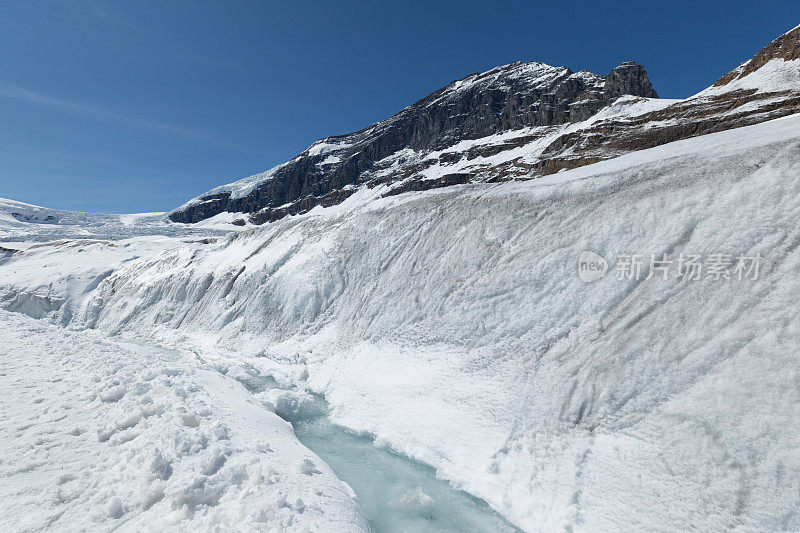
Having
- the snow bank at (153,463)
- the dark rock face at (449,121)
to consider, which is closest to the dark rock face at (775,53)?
the dark rock face at (449,121)

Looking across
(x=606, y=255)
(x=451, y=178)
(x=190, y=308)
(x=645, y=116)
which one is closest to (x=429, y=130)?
(x=451, y=178)

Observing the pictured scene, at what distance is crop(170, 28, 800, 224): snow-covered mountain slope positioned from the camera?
242ft

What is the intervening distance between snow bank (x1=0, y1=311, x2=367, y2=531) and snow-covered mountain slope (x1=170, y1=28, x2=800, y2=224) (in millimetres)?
75158

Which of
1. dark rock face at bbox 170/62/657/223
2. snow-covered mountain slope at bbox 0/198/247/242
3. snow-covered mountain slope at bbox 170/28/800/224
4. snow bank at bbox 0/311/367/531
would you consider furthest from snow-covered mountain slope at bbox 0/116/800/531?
snow-covered mountain slope at bbox 0/198/247/242

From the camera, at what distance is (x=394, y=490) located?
24.9ft

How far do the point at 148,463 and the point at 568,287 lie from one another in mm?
10502

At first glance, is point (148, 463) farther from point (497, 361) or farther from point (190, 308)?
point (190, 308)

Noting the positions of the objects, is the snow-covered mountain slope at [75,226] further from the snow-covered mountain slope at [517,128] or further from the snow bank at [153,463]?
the snow bank at [153,463]

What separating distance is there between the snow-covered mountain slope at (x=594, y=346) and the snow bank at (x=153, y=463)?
3228 millimetres

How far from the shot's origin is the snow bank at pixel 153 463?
5.20m

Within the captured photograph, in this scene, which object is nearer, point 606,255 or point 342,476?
point 342,476

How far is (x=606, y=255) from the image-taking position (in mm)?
9852

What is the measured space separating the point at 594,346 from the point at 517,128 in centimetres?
15566

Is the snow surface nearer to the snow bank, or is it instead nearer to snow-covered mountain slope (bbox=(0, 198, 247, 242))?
the snow bank
